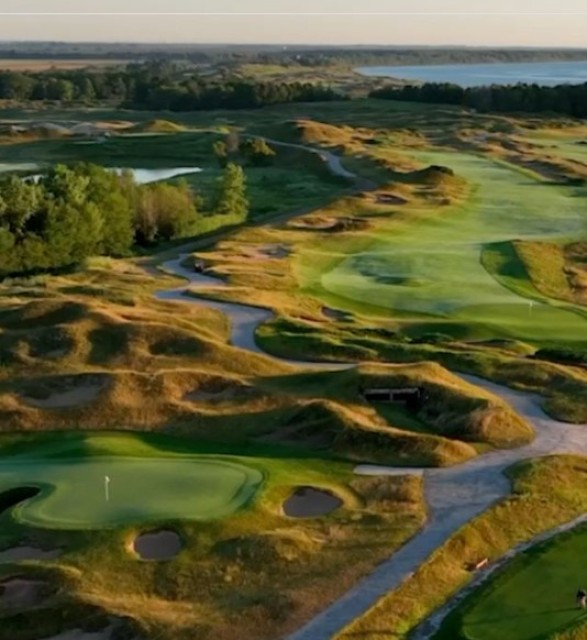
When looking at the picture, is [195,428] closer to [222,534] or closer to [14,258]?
[222,534]

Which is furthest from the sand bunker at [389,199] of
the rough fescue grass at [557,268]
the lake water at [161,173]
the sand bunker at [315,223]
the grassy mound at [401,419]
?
the grassy mound at [401,419]

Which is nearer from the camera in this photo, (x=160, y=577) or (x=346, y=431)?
(x=160, y=577)

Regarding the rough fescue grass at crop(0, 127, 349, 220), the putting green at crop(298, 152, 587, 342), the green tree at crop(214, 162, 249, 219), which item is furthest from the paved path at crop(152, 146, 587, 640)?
the rough fescue grass at crop(0, 127, 349, 220)

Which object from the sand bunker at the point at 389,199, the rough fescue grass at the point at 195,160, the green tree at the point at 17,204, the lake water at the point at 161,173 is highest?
the green tree at the point at 17,204

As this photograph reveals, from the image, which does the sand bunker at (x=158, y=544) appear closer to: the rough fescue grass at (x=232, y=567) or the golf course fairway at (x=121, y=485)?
the rough fescue grass at (x=232, y=567)

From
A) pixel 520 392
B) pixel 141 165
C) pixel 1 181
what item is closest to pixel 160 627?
pixel 520 392

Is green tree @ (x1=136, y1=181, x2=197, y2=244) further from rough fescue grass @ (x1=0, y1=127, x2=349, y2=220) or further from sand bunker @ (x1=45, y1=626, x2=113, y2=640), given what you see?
sand bunker @ (x1=45, y1=626, x2=113, y2=640)
